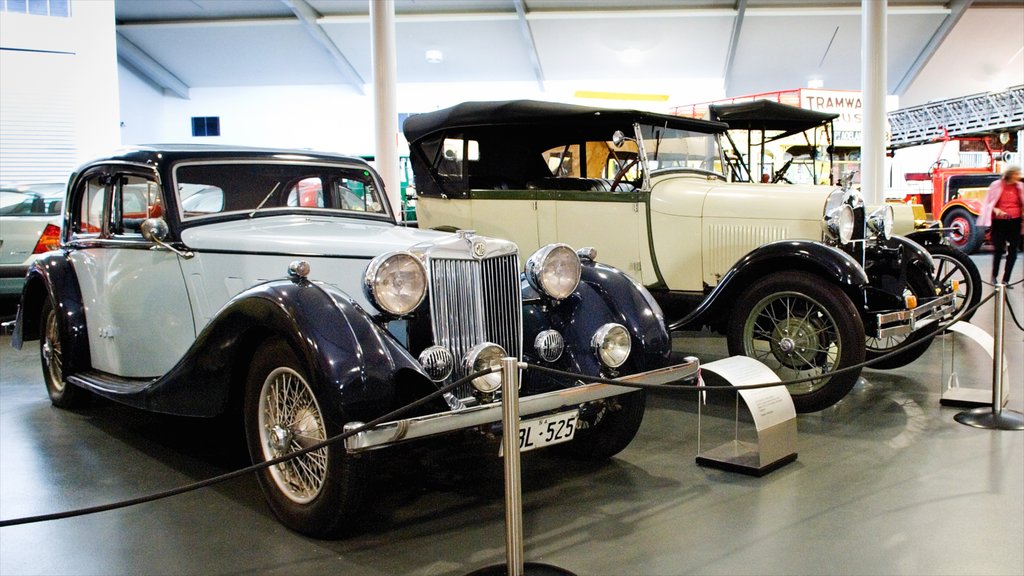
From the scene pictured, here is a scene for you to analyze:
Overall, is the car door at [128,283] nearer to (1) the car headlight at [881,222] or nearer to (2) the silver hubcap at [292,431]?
(2) the silver hubcap at [292,431]

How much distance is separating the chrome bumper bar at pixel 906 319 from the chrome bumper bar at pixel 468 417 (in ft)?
6.18

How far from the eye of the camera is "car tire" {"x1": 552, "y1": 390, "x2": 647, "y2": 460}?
3488 millimetres

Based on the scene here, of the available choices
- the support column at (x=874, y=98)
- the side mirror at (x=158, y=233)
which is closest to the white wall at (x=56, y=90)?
the side mirror at (x=158, y=233)

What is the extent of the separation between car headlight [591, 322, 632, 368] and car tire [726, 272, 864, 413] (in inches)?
64.2

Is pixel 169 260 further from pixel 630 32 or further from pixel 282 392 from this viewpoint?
pixel 630 32

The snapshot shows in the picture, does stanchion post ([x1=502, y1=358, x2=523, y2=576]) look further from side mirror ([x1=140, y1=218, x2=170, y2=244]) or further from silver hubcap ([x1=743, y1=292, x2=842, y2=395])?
silver hubcap ([x1=743, y1=292, x2=842, y2=395])

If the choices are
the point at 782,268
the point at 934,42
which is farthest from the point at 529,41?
the point at 782,268

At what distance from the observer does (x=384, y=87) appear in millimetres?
10297

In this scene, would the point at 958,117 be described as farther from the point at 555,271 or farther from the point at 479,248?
the point at 479,248

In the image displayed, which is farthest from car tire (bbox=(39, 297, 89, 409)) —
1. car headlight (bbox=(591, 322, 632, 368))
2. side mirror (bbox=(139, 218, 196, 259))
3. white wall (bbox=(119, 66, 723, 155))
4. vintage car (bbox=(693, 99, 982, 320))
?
white wall (bbox=(119, 66, 723, 155))

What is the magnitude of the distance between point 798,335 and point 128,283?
3.62 metres

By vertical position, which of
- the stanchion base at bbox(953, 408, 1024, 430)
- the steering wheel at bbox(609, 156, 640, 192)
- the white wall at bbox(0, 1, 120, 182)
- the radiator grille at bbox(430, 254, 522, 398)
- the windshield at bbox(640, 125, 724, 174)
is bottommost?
the stanchion base at bbox(953, 408, 1024, 430)

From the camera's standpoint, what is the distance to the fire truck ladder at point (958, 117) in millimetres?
14922

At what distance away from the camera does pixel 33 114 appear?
28.8 feet
